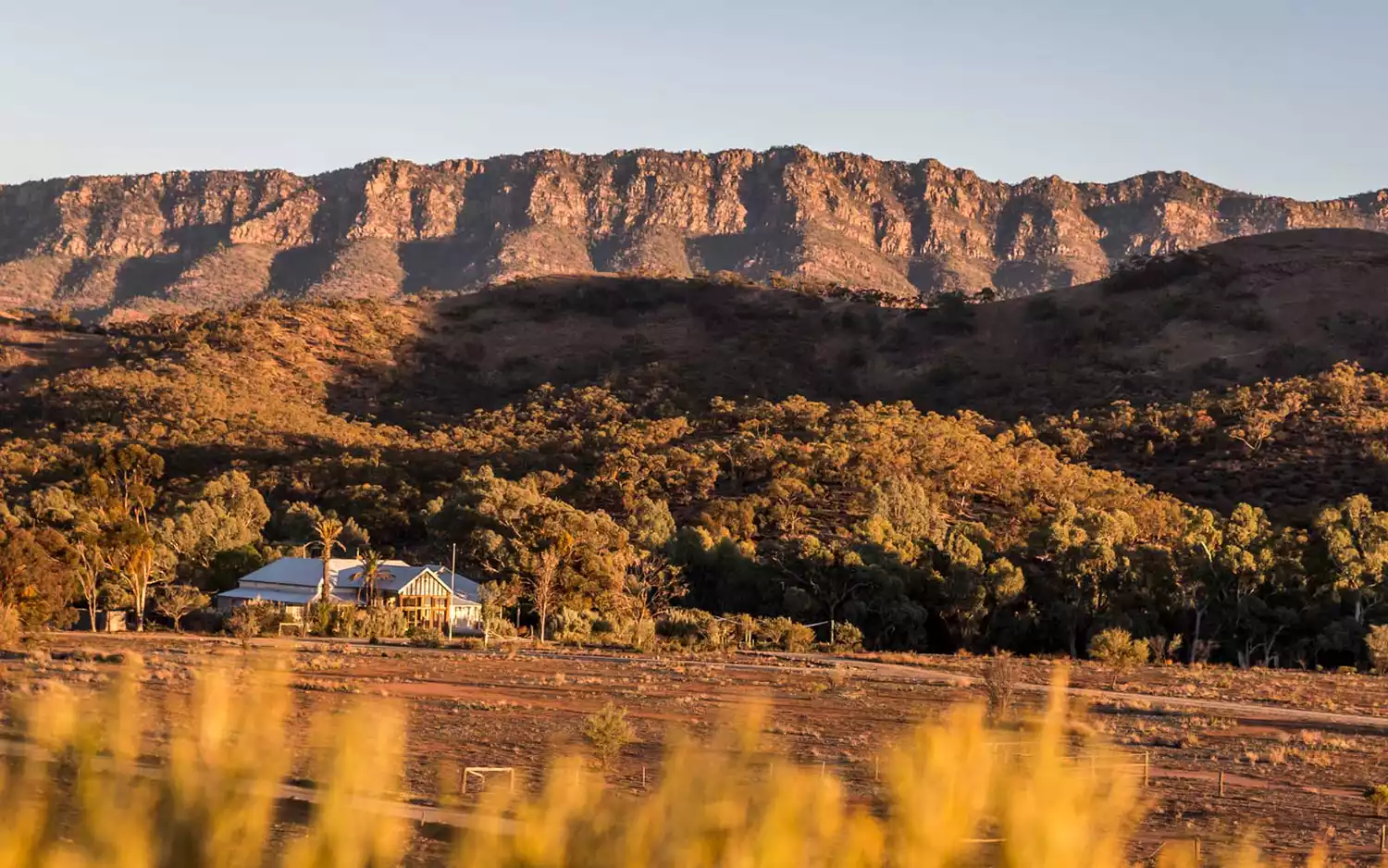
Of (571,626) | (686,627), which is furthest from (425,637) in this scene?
(686,627)

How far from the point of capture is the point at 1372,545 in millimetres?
48250

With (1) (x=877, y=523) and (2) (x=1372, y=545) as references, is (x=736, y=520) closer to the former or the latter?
(1) (x=877, y=523)

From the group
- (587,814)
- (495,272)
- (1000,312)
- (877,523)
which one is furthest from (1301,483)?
(495,272)

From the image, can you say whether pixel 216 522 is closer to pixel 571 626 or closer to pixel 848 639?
pixel 571 626

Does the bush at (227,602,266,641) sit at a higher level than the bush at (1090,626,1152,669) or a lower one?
lower

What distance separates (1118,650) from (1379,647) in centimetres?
741

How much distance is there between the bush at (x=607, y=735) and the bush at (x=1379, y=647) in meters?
29.1

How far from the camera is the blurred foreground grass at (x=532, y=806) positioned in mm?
3303

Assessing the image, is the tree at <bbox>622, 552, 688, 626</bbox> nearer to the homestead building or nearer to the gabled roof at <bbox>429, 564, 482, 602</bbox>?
the gabled roof at <bbox>429, 564, 482, 602</bbox>

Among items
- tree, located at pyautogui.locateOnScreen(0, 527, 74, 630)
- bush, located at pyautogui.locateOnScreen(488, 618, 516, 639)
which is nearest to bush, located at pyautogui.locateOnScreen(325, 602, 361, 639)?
bush, located at pyautogui.locateOnScreen(488, 618, 516, 639)

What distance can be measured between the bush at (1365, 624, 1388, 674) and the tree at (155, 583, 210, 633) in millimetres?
35520

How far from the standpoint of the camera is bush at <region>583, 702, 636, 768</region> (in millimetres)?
21016

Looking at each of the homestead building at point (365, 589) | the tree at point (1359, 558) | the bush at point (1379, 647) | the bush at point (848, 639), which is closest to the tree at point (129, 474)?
the homestead building at point (365, 589)

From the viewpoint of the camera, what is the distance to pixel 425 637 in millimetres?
47156
